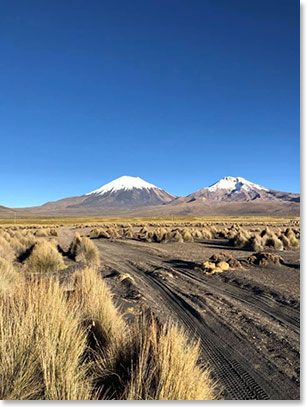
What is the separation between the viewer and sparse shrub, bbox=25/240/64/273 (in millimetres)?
11336

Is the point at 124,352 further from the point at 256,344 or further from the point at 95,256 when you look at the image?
the point at 95,256

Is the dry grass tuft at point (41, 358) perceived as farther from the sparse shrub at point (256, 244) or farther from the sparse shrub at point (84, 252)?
the sparse shrub at point (256, 244)

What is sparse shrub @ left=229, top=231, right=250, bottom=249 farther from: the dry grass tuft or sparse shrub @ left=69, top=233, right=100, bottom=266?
the dry grass tuft

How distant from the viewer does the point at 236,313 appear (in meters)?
6.86

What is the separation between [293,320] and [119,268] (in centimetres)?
822

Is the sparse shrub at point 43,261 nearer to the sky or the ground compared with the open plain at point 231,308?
nearer to the sky

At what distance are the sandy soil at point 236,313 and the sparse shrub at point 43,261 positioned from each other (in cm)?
218

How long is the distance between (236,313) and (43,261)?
8.18m

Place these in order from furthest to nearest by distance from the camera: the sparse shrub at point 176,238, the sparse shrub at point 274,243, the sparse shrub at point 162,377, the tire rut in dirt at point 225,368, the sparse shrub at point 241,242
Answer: the sparse shrub at point 176,238 < the sparse shrub at point 241,242 < the sparse shrub at point 274,243 < the tire rut in dirt at point 225,368 < the sparse shrub at point 162,377

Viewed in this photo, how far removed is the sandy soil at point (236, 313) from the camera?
4035 mm

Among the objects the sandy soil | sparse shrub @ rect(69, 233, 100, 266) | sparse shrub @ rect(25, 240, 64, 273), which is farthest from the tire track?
sparse shrub @ rect(69, 233, 100, 266)

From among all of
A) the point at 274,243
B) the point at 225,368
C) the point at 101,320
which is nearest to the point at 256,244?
the point at 274,243

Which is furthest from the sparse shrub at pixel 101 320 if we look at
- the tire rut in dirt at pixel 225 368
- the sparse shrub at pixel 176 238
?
the sparse shrub at pixel 176 238

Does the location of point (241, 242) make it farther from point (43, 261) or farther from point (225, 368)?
point (225, 368)
